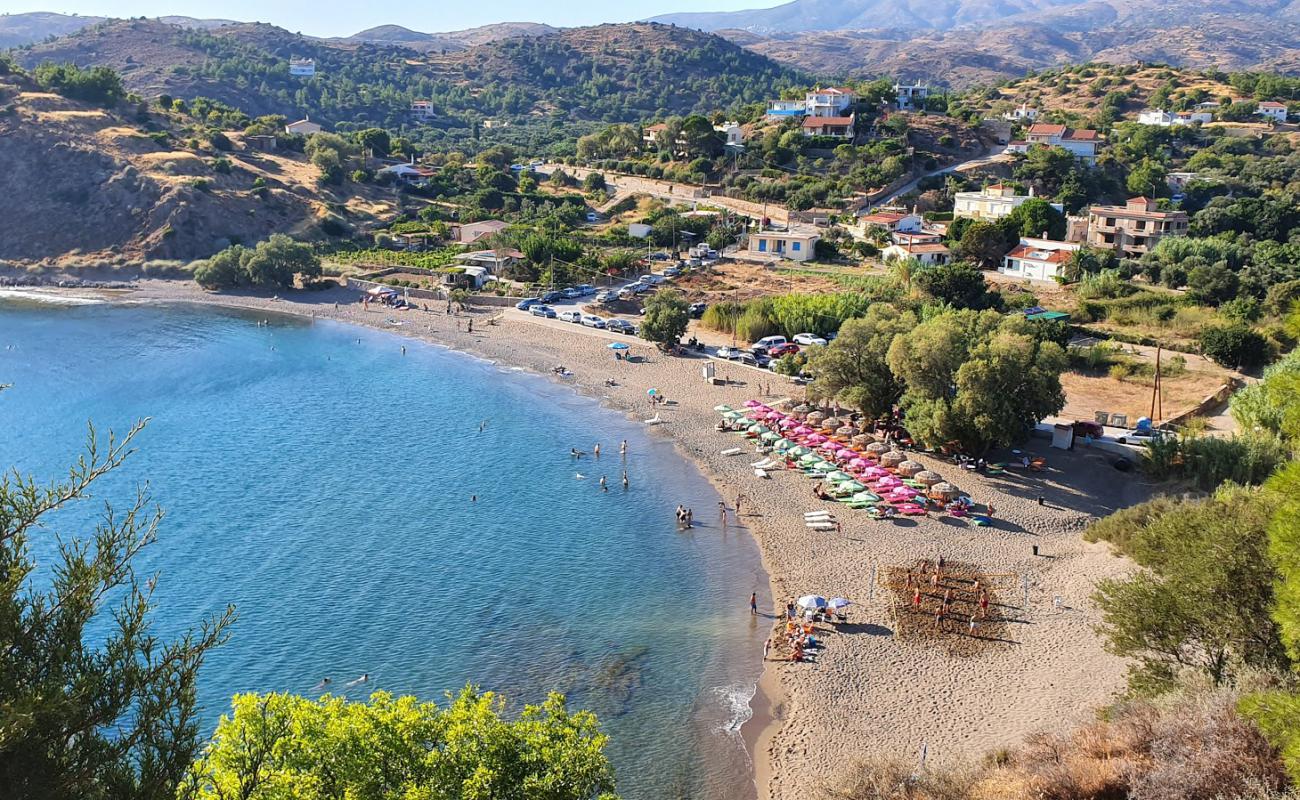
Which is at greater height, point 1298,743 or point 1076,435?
point 1298,743

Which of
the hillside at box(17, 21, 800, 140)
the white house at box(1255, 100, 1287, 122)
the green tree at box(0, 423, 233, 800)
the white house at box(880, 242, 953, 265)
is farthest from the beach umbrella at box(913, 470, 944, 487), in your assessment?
the hillside at box(17, 21, 800, 140)

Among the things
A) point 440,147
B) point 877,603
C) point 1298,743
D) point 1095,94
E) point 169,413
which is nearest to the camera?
point 1298,743

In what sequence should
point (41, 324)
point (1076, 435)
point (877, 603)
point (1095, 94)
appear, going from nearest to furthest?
point (877, 603) < point (1076, 435) < point (41, 324) < point (1095, 94)

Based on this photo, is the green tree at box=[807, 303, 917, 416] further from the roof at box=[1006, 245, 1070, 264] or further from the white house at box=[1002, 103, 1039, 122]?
the white house at box=[1002, 103, 1039, 122]

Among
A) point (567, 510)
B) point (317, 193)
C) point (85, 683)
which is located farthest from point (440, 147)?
point (85, 683)

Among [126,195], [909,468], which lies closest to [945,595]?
[909,468]

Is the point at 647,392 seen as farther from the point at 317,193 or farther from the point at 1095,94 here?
the point at 1095,94
